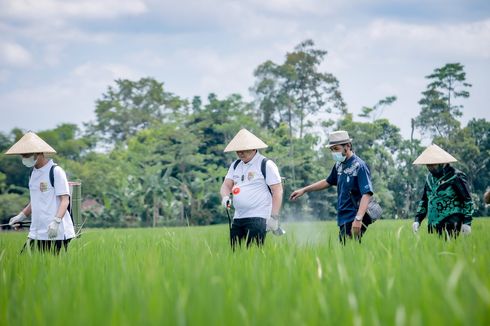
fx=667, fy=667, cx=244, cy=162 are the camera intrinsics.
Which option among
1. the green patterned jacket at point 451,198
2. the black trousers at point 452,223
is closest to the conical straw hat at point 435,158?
the green patterned jacket at point 451,198

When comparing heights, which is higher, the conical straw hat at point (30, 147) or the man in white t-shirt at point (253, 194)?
the conical straw hat at point (30, 147)

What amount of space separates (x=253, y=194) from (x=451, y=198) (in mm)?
1894

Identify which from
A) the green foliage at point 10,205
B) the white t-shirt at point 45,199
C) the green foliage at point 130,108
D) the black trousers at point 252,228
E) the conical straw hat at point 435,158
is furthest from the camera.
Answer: the green foliage at point 130,108

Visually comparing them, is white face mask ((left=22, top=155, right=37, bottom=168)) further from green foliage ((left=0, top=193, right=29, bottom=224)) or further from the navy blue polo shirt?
green foliage ((left=0, top=193, right=29, bottom=224))

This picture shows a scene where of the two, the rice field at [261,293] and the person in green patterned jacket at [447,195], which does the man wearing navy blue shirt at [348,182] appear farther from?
the rice field at [261,293]

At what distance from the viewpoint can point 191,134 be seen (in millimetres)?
34219

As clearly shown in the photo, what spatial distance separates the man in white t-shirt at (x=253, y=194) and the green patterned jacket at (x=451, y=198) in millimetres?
1558

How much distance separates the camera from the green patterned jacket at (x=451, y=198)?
20.4ft

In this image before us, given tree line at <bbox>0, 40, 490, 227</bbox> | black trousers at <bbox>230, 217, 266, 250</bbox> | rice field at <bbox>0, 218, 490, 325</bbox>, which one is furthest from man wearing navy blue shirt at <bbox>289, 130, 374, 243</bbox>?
tree line at <bbox>0, 40, 490, 227</bbox>

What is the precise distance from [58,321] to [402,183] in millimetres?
35934

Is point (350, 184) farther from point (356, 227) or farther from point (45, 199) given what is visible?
point (45, 199)

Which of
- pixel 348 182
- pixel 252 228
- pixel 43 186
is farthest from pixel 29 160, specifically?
pixel 348 182

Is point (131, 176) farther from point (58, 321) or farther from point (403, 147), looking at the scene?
point (58, 321)

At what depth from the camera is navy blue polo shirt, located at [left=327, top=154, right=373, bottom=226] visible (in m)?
5.84
